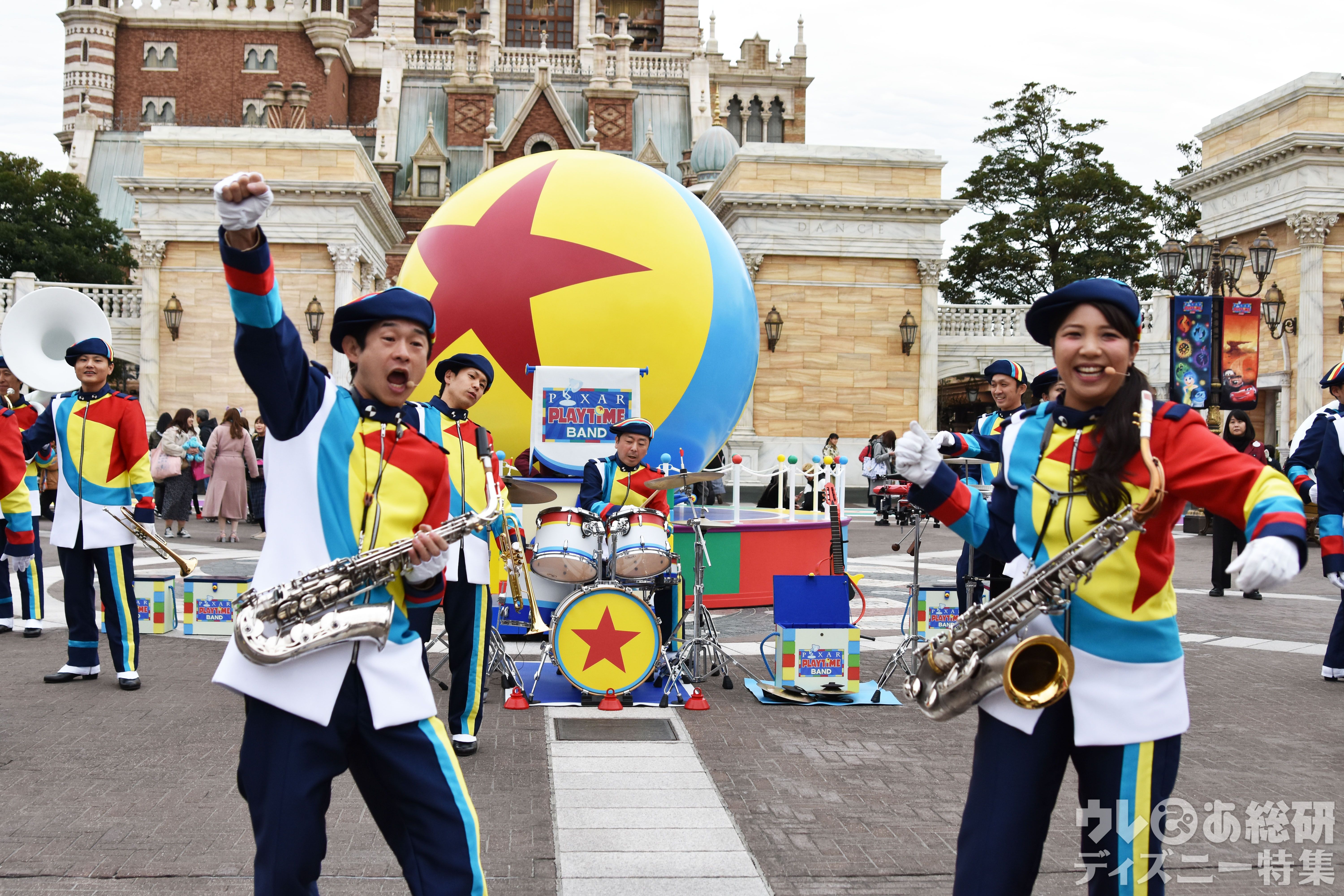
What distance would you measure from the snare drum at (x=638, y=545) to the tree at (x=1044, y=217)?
4439 centimetres

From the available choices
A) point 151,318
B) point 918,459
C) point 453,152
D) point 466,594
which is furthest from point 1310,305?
point 453,152

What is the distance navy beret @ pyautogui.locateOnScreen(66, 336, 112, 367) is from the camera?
7762 mm

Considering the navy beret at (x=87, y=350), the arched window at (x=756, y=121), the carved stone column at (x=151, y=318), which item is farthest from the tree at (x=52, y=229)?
the navy beret at (x=87, y=350)

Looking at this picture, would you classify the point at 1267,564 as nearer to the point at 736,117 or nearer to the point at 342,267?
the point at 342,267

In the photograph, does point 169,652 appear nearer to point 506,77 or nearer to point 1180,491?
point 1180,491

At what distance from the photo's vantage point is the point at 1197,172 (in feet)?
112

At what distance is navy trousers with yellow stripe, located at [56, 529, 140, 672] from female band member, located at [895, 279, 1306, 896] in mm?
6530

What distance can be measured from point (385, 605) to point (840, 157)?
30.8 meters

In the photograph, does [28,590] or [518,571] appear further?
[28,590]

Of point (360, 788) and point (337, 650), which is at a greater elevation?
point (337, 650)

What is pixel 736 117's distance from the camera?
7250 cm

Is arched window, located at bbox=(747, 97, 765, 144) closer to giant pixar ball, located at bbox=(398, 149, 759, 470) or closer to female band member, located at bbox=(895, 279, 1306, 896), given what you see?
giant pixar ball, located at bbox=(398, 149, 759, 470)

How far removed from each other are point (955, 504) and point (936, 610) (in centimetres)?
620

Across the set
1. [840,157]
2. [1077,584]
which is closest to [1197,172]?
[840,157]
